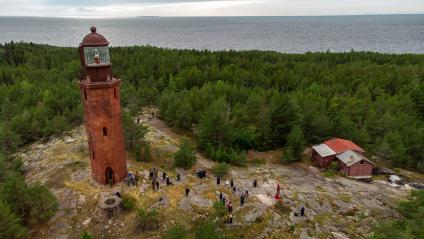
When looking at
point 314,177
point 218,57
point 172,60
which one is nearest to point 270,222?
point 314,177

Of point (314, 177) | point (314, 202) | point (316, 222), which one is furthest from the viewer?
point (314, 177)

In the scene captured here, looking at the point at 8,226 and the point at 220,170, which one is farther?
the point at 220,170

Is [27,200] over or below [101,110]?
below

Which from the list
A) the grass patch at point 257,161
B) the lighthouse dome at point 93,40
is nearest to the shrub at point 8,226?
the lighthouse dome at point 93,40

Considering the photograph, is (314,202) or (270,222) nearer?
(270,222)

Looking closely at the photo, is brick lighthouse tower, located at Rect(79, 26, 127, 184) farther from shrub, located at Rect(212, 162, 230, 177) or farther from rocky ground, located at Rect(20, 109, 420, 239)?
shrub, located at Rect(212, 162, 230, 177)

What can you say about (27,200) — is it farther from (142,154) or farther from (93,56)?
(142,154)

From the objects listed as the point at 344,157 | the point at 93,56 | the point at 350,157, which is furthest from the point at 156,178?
the point at 350,157

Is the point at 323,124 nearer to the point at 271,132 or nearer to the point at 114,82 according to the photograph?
the point at 271,132
